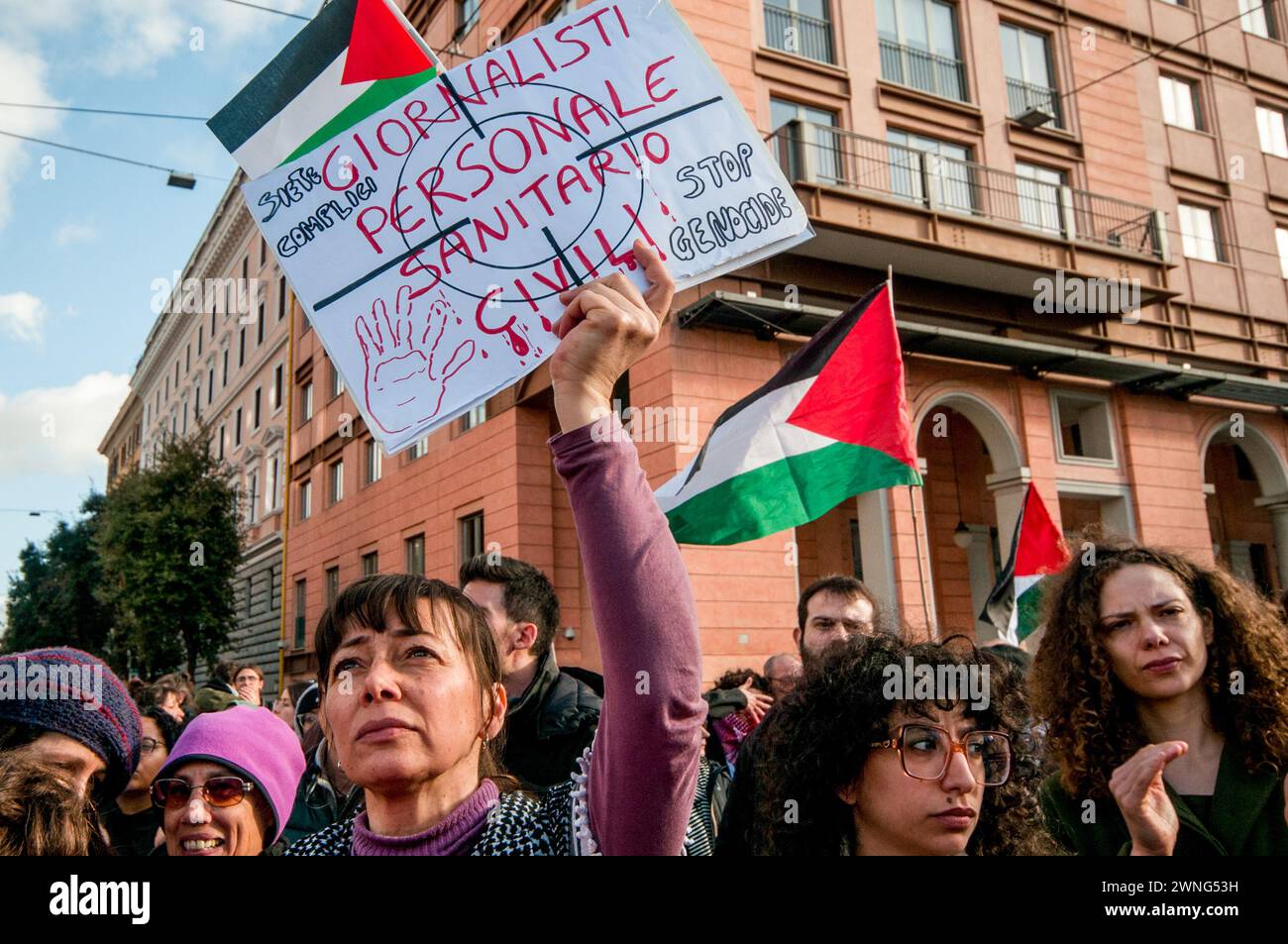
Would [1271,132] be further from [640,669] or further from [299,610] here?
[299,610]

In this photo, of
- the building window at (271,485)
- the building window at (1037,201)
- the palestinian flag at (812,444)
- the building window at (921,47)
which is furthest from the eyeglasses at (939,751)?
the building window at (271,485)

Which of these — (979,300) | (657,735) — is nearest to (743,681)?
(657,735)

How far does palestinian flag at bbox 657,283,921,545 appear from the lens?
5.23 m

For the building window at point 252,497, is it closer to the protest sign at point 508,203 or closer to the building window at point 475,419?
the building window at point 475,419

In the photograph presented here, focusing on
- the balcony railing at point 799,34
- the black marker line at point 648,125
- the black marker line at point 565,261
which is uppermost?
the balcony railing at point 799,34

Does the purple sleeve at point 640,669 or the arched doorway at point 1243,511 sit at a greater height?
the arched doorway at point 1243,511

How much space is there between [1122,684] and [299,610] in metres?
25.5

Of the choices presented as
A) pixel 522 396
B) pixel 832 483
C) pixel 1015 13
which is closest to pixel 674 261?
pixel 832 483

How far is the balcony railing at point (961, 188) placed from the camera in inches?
546

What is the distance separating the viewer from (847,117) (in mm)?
15141

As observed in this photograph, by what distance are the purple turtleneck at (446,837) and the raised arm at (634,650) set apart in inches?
9.4

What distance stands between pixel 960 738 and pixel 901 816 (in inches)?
8.7

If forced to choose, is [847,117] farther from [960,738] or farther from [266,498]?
[266,498]
